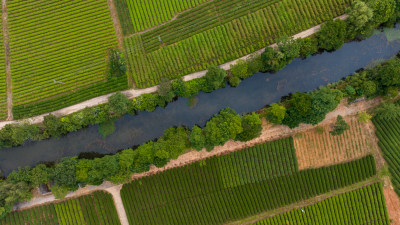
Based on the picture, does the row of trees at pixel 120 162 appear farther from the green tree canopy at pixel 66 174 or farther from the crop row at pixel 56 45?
the crop row at pixel 56 45

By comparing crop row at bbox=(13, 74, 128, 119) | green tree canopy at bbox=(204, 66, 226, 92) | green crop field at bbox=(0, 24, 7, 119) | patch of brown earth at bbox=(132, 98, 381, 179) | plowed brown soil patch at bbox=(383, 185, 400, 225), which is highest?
green crop field at bbox=(0, 24, 7, 119)

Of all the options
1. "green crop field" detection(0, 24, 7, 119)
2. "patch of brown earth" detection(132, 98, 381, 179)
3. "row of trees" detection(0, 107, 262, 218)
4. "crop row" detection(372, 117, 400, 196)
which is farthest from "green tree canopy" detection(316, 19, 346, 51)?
"green crop field" detection(0, 24, 7, 119)

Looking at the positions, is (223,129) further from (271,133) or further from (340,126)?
(340,126)

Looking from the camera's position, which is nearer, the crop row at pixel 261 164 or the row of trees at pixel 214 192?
the row of trees at pixel 214 192

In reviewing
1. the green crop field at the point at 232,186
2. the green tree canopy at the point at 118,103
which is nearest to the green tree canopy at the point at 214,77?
the green crop field at the point at 232,186

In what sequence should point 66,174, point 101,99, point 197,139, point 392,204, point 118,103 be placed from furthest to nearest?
1. point 101,99
2. point 392,204
3. point 118,103
4. point 66,174
5. point 197,139

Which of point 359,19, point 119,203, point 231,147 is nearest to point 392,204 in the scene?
point 231,147

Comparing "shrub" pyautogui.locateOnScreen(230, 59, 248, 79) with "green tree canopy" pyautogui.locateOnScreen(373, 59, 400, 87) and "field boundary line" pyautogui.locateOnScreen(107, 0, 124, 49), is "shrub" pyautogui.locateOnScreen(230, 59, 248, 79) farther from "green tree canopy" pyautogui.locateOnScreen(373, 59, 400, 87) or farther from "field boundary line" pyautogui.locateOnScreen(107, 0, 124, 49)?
"green tree canopy" pyautogui.locateOnScreen(373, 59, 400, 87)
